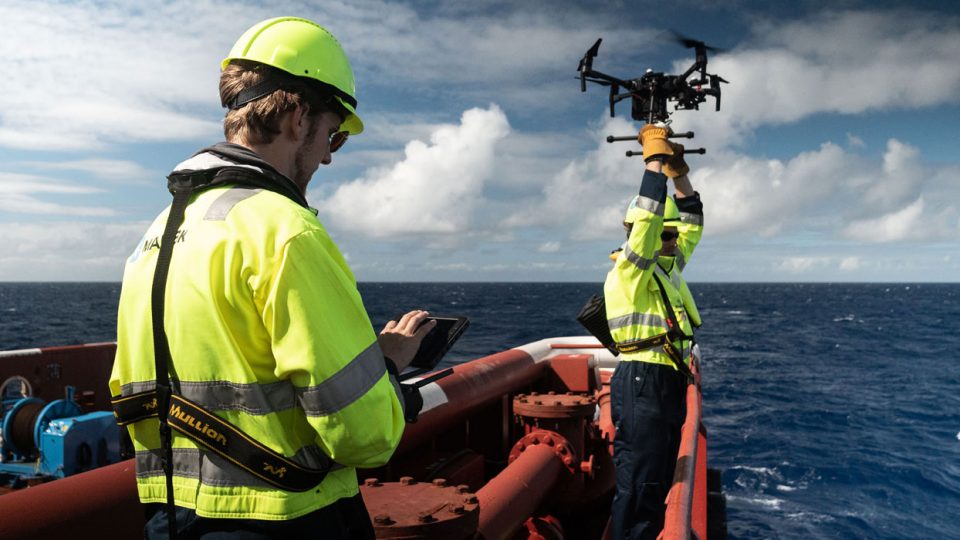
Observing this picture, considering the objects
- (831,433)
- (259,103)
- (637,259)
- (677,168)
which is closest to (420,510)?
(259,103)

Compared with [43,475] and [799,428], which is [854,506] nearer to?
[799,428]

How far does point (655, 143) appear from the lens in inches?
183

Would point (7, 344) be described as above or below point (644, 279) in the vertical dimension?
below

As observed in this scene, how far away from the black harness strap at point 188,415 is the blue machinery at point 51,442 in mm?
3720

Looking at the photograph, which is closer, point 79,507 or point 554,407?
point 79,507

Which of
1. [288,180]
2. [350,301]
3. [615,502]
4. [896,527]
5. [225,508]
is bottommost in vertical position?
[896,527]

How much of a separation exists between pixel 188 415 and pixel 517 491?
2724mm

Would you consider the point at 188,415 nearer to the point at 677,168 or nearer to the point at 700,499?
the point at 700,499

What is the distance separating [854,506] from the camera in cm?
1158

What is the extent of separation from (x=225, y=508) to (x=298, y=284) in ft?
1.64

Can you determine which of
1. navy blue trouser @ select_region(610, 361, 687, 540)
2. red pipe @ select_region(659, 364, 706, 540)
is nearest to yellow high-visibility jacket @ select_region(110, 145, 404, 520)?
red pipe @ select_region(659, 364, 706, 540)

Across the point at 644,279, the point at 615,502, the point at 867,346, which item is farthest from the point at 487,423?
the point at 867,346

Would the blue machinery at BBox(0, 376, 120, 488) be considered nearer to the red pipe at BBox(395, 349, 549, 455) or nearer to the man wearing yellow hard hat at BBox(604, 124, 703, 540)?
the red pipe at BBox(395, 349, 549, 455)

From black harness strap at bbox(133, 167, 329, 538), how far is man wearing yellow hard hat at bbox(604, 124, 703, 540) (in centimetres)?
326
